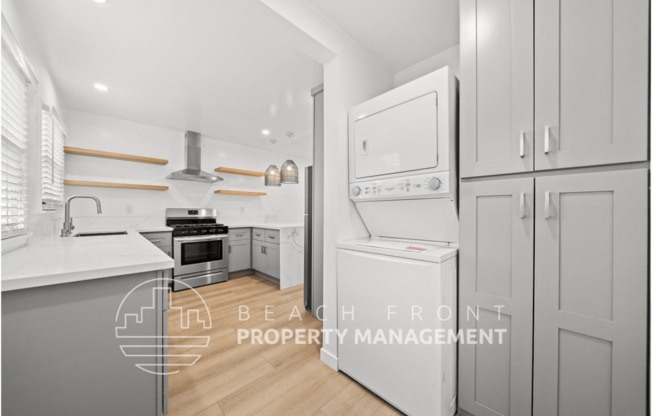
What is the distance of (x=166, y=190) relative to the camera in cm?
404

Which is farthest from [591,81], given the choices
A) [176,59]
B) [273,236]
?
[273,236]

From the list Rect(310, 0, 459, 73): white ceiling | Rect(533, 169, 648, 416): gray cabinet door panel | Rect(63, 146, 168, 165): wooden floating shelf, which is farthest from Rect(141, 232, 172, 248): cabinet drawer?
Rect(533, 169, 648, 416): gray cabinet door panel

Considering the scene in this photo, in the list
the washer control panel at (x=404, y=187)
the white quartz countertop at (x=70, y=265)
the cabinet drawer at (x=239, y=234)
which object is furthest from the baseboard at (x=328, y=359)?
the cabinet drawer at (x=239, y=234)

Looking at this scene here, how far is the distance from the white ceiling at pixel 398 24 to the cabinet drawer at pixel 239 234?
3.35 m

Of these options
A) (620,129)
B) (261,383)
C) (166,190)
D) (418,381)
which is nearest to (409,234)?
(418,381)

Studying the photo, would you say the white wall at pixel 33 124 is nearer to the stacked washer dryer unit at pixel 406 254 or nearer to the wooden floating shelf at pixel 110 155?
the wooden floating shelf at pixel 110 155

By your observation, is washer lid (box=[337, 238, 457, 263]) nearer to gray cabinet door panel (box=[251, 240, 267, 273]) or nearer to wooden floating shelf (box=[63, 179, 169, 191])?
gray cabinet door panel (box=[251, 240, 267, 273])

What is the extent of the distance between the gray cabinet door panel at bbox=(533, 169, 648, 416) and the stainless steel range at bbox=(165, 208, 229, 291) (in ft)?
12.5

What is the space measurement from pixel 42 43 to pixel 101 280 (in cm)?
235

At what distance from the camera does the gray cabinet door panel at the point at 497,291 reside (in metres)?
1.15

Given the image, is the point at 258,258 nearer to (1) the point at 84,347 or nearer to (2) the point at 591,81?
(1) the point at 84,347

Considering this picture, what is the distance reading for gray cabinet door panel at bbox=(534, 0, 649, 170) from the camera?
92 centimetres

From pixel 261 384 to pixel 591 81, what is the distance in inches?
90.2

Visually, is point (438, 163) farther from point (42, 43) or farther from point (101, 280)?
point (42, 43)
